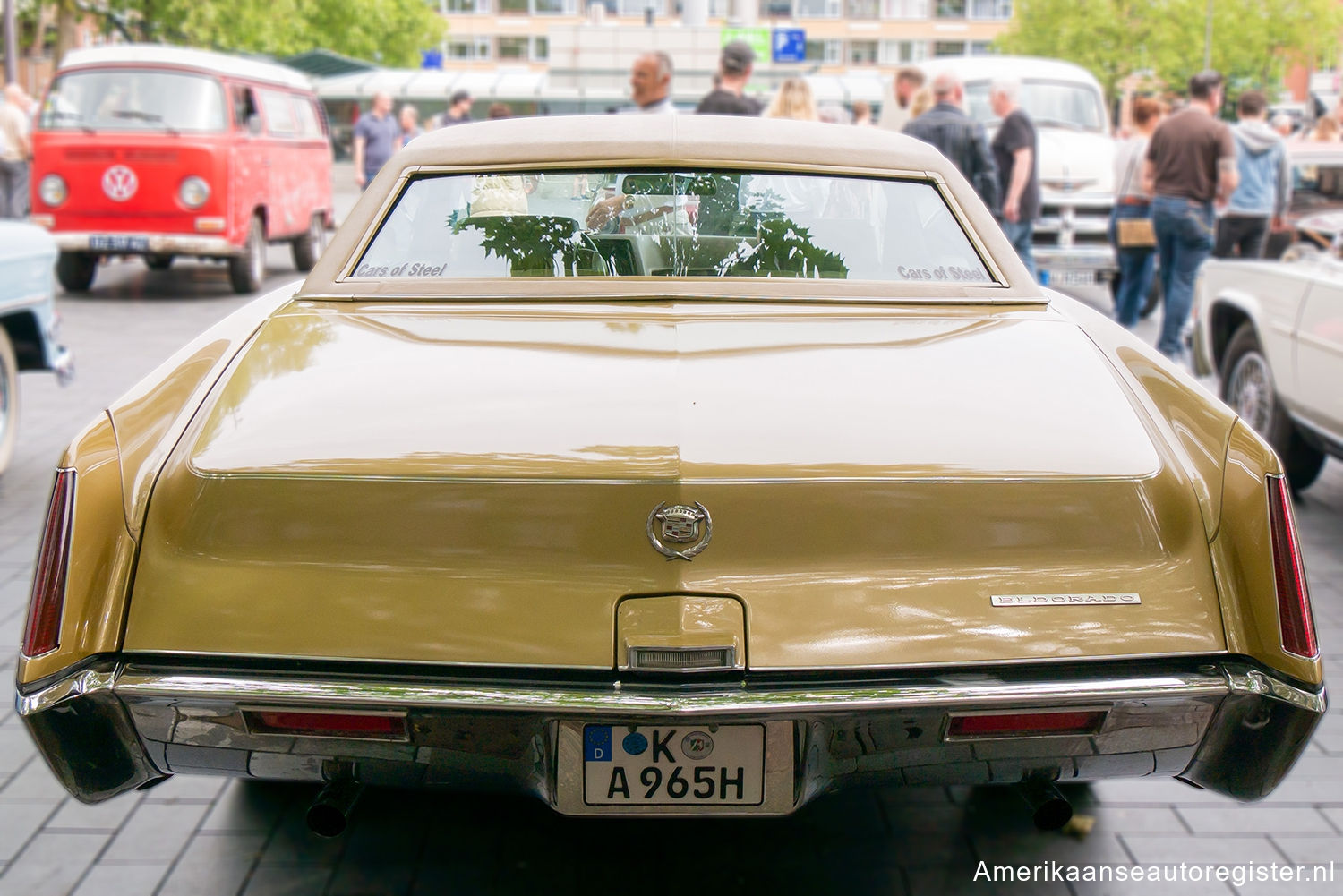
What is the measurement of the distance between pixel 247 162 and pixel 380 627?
40.0ft

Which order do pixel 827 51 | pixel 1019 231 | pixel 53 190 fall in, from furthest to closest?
pixel 827 51 < pixel 53 190 < pixel 1019 231

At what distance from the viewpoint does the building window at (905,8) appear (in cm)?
8862

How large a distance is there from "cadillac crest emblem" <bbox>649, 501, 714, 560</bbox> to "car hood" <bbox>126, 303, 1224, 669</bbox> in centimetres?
1

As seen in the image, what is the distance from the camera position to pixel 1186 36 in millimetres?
53094

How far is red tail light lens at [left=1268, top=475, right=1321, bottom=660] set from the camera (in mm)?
2432

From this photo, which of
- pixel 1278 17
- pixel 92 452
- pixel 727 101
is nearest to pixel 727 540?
pixel 92 452

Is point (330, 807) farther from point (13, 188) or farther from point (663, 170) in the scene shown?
point (13, 188)

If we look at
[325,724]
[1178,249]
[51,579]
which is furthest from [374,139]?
[325,724]

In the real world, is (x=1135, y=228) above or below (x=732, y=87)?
below

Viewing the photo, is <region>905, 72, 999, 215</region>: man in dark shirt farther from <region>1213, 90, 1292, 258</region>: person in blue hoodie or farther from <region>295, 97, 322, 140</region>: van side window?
<region>295, 97, 322, 140</region>: van side window

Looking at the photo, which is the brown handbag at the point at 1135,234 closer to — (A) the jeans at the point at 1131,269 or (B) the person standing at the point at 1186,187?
(A) the jeans at the point at 1131,269

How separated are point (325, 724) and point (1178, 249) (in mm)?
8562

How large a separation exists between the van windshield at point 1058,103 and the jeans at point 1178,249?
484cm

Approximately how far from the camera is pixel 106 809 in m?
3.30
